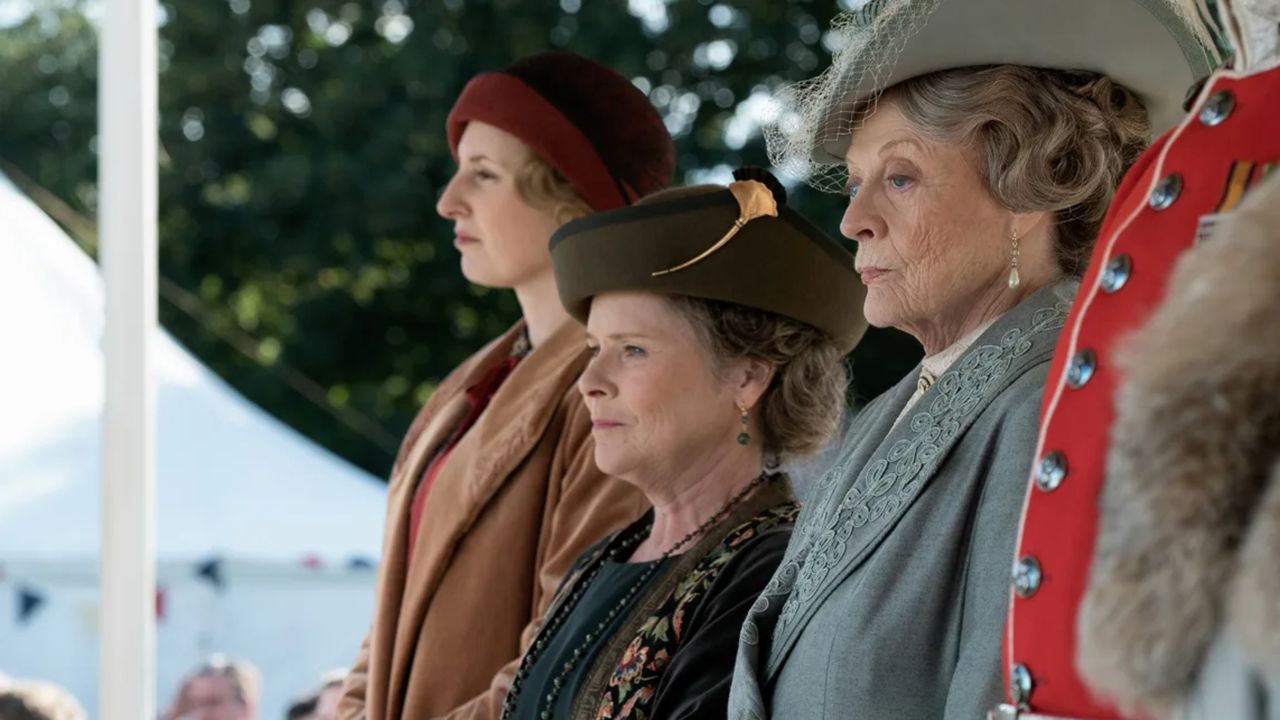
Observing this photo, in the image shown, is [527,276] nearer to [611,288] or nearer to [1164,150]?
[611,288]

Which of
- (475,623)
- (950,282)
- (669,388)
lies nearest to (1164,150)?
(950,282)

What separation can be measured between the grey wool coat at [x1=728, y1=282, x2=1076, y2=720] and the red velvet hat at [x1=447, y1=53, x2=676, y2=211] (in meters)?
1.39

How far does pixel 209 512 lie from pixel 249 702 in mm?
1450

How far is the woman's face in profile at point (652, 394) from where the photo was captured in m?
2.66

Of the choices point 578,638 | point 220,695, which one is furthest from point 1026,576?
point 220,695

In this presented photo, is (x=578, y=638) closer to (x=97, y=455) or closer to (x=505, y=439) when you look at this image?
(x=505, y=439)

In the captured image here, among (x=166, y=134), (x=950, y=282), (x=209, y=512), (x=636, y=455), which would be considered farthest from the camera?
(x=166, y=134)

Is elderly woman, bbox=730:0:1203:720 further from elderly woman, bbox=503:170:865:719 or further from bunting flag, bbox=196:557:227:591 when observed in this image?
bunting flag, bbox=196:557:227:591

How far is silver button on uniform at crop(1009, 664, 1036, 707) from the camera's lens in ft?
4.43

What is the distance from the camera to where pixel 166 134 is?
1160cm

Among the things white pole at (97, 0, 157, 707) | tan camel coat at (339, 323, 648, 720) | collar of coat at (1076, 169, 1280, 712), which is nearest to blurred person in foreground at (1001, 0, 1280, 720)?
collar of coat at (1076, 169, 1280, 712)

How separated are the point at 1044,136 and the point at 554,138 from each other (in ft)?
4.66

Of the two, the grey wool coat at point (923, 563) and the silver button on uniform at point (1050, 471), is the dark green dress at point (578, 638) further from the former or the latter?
the silver button on uniform at point (1050, 471)

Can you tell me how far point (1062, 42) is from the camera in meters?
1.97
